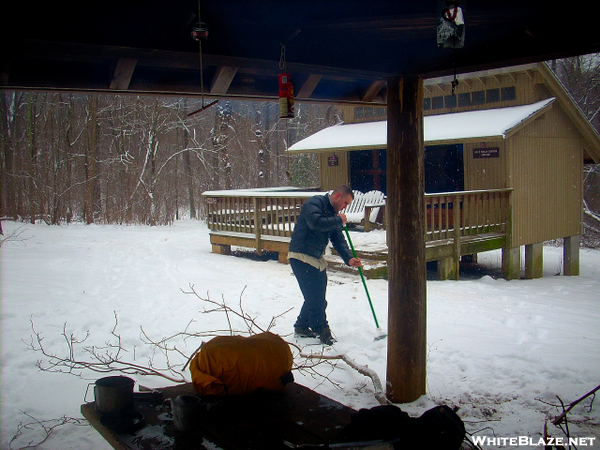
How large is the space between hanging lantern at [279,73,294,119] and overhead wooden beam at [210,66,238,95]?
0.39 m

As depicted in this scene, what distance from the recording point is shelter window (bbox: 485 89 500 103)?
14.8 metres

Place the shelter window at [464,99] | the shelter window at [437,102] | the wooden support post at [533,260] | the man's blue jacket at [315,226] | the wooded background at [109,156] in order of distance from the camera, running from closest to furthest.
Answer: the man's blue jacket at [315,226] < the wooden support post at [533,260] < the shelter window at [464,99] < the shelter window at [437,102] < the wooded background at [109,156]

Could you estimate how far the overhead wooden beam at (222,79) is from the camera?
404 centimetres

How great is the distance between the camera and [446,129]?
1372 cm

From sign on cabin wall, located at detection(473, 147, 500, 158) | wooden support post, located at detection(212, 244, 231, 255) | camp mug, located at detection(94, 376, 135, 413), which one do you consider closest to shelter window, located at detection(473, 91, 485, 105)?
sign on cabin wall, located at detection(473, 147, 500, 158)

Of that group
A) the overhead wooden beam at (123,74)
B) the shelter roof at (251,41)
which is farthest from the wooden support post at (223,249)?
the overhead wooden beam at (123,74)

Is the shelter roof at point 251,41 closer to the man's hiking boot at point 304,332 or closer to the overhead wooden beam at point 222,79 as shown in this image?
the overhead wooden beam at point 222,79

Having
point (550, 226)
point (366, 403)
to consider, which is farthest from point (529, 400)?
point (550, 226)

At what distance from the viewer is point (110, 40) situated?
11.0 feet

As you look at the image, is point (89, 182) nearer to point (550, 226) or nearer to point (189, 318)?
point (189, 318)

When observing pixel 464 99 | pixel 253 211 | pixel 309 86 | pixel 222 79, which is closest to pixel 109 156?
pixel 253 211

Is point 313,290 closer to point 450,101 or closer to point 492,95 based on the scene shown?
point 492,95

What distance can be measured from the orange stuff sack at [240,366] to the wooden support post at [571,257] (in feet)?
47.8

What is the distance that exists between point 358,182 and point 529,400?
46.1 feet
